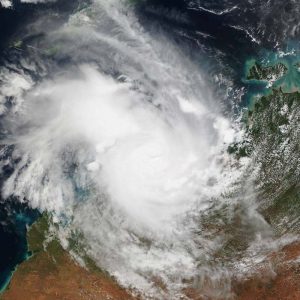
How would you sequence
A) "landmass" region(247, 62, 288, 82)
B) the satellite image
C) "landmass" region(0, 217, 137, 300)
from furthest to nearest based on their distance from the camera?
"landmass" region(247, 62, 288, 82), "landmass" region(0, 217, 137, 300), the satellite image

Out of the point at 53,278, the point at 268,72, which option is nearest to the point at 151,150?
the point at 268,72

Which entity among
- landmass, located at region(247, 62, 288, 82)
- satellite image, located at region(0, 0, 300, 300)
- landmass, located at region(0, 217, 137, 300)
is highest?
landmass, located at region(247, 62, 288, 82)

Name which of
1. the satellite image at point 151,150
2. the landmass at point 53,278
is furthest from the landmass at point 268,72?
the landmass at point 53,278

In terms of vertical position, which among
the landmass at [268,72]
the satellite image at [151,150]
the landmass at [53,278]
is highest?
the landmass at [268,72]

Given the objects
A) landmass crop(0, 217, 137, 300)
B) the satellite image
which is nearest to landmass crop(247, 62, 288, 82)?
the satellite image

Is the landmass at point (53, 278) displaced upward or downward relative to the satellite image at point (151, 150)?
downward

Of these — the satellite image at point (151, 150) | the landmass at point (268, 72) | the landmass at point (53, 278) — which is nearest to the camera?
the satellite image at point (151, 150)

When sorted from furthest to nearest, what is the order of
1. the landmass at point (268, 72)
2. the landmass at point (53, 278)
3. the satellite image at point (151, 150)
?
the landmass at point (268, 72)
the landmass at point (53, 278)
the satellite image at point (151, 150)

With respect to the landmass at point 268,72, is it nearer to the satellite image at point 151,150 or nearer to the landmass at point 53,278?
the satellite image at point 151,150

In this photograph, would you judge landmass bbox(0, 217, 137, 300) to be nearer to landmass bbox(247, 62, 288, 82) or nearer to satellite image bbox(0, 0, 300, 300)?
satellite image bbox(0, 0, 300, 300)
